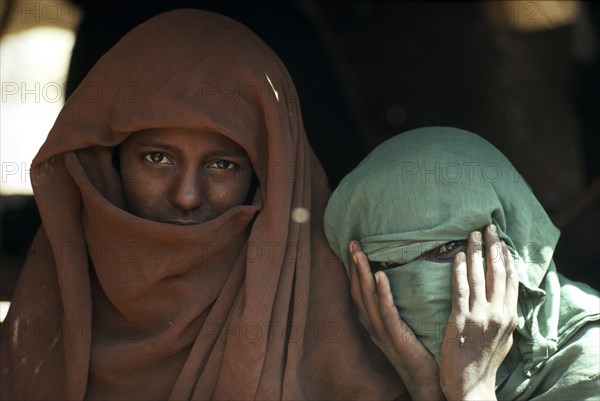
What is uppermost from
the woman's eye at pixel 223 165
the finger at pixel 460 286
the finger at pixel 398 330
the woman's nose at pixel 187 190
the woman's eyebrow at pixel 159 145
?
the woman's eyebrow at pixel 159 145

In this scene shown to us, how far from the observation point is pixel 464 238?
7.70 ft

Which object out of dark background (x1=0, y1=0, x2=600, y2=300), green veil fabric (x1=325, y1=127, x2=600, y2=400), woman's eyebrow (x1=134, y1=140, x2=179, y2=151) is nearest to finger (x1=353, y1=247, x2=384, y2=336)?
green veil fabric (x1=325, y1=127, x2=600, y2=400)

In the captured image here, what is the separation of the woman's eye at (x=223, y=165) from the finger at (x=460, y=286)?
72 cm

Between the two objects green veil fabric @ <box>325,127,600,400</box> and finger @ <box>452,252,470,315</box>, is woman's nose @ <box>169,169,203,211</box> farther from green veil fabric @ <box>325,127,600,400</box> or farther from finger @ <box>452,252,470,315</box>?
finger @ <box>452,252,470,315</box>

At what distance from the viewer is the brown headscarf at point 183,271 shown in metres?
2.43

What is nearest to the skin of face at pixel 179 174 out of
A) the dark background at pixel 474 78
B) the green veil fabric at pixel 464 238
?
the green veil fabric at pixel 464 238

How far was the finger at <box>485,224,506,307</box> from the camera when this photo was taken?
90.7 inches

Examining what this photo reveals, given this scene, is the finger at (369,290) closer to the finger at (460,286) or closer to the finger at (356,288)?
the finger at (356,288)

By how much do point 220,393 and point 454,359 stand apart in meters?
0.63

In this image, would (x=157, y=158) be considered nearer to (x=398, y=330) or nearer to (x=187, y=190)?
(x=187, y=190)

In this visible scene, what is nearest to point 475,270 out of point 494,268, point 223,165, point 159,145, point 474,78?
point 494,268

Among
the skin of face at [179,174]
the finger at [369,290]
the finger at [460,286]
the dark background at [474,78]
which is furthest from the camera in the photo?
the dark background at [474,78]

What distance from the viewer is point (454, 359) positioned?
2.27 metres

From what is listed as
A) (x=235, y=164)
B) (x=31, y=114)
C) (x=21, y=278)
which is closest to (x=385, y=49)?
(x=31, y=114)
